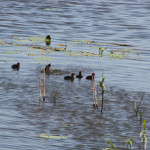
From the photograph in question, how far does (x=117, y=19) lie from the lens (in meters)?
36.9

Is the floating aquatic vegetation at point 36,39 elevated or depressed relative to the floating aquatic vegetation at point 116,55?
elevated

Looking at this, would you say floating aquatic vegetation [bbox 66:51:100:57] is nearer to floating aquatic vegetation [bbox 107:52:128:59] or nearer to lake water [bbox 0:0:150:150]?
lake water [bbox 0:0:150:150]

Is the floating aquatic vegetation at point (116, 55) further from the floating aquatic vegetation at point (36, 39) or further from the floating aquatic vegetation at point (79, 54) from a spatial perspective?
the floating aquatic vegetation at point (36, 39)

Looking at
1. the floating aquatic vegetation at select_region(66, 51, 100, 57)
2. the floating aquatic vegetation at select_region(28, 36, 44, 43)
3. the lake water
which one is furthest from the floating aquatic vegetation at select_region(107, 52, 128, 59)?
the floating aquatic vegetation at select_region(28, 36, 44, 43)

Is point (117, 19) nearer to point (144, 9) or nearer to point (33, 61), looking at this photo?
point (144, 9)

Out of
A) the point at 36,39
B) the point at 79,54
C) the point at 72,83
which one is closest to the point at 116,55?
the point at 79,54

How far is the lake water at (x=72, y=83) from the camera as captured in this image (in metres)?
11.4

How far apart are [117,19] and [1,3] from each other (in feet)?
41.3

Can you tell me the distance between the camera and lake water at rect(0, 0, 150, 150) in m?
11.4

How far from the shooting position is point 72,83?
16219mm

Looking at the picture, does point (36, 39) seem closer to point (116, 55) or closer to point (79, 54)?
point (79, 54)

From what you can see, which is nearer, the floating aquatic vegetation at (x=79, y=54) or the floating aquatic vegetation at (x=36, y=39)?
the floating aquatic vegetation at (x=79, y=54)

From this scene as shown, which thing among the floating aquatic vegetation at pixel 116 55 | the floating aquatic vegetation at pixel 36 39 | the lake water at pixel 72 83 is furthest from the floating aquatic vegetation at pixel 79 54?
the floating aquatic vegetation at pixel 36 39

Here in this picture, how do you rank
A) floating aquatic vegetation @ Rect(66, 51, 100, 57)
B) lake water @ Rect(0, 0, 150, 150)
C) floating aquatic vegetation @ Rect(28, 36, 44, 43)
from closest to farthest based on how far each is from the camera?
lake water @ Rect(0, 0, 150, 150)
floating aquatic vegetation @ Rect(66, 51, 100, 57)
floating aquatic vegetation @ Rect(28, 36, 44, 43)
